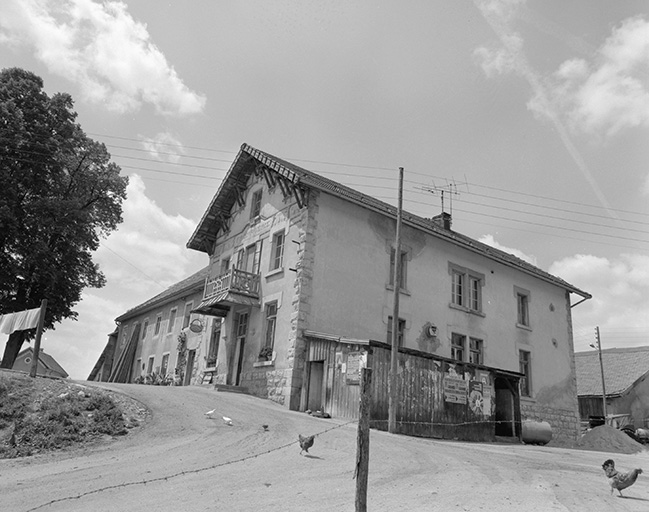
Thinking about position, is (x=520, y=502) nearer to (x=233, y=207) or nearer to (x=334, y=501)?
(x=334, y=501)

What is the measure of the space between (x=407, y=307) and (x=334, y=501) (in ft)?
48.5

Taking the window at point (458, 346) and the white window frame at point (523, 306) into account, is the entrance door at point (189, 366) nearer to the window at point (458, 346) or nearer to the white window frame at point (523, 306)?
the window at point (458, 346)

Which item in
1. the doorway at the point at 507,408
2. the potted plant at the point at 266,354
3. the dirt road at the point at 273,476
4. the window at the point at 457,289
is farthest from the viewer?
the window at the point at 457,289

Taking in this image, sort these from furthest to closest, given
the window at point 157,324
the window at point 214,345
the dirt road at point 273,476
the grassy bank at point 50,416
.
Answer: the window at point 157,324, the window at point 214,345, the grassy bank at point 50,416, the dirt road at point 273,476

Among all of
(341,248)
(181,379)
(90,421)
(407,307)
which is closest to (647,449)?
(407,307)

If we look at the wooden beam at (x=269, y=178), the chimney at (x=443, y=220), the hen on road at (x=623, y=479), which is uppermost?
the chimney at (x=443, y=220)

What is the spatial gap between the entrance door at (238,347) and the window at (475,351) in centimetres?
969

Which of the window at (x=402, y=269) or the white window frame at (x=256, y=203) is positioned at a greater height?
the white window frame at (x=256, y=203)

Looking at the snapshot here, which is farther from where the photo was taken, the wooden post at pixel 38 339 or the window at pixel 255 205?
the window at pixel 255 205

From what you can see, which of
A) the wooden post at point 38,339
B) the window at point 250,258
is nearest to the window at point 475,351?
the window at point 250,258

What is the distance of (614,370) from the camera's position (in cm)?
3850

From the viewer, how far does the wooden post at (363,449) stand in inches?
208

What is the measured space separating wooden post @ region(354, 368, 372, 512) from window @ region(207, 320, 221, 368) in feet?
57.4

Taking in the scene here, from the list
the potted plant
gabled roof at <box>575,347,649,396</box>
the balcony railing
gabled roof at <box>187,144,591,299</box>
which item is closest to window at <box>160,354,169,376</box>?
gabled roof at <box>187,144,591,299</box>
